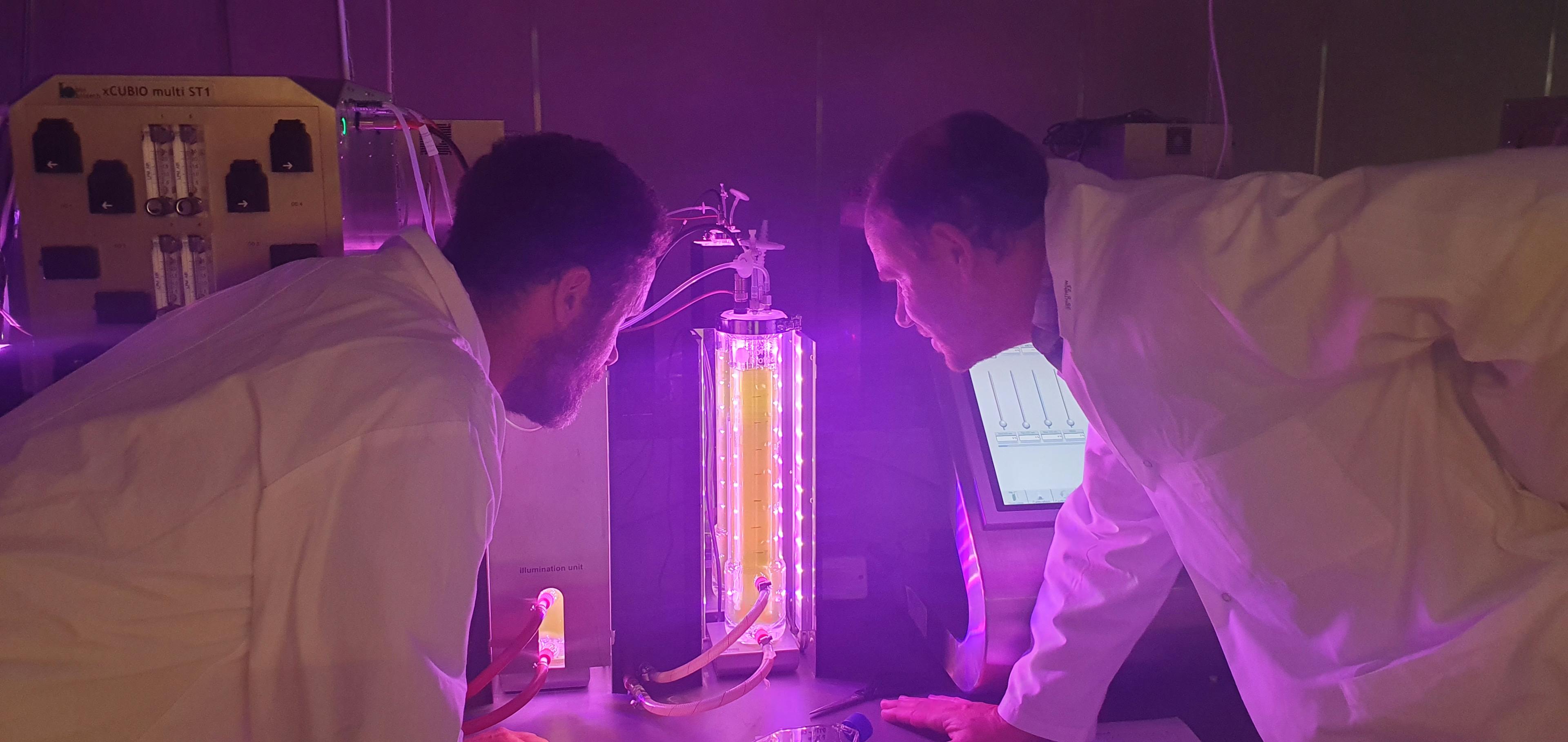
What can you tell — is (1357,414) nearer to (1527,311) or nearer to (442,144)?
(1527,311)

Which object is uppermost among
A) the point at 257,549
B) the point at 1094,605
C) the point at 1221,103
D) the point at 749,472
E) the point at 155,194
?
the point at 1221,103

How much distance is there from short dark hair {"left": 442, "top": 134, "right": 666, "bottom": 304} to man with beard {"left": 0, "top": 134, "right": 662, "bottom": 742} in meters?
0.18

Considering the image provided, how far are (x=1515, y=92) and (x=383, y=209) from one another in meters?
2.37

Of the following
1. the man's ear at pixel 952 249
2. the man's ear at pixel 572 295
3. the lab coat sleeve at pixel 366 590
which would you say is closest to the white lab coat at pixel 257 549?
the lab coat sleeve at pixel 366 590

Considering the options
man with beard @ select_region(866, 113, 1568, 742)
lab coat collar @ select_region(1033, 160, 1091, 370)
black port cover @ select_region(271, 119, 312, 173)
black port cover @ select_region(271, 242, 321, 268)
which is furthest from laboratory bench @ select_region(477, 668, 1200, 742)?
black port cover @ select_region(271, 119, 312, 173)

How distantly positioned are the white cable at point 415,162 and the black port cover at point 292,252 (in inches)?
5.0

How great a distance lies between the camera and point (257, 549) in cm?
A: 77

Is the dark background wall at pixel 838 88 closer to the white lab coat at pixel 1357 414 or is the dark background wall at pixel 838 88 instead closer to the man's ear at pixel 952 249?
the man's ear at pixel 952 249

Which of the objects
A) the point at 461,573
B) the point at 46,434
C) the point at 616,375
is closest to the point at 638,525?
the point at 616,375

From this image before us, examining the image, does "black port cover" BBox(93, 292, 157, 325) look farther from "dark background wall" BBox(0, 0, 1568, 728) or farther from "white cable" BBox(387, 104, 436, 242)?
"dark background wall" BBox(0, 0, 1568, 728)

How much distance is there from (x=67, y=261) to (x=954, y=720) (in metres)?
1.23

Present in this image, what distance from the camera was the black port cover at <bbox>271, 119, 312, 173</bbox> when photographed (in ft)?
3.61

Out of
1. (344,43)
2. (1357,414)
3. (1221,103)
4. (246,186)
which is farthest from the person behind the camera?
(1221,103)

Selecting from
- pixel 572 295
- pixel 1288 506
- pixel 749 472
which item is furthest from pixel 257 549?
pixel 1288 506
